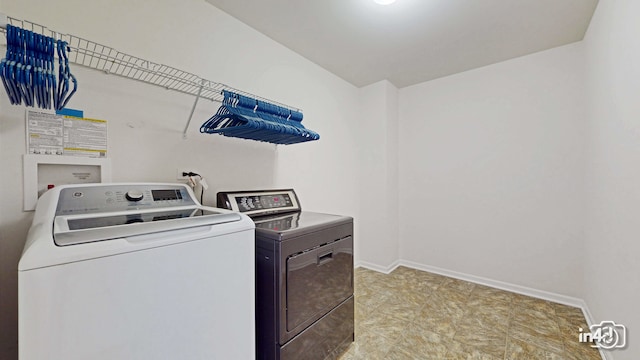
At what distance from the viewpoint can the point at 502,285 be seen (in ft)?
9.09

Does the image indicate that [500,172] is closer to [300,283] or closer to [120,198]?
[300,283]

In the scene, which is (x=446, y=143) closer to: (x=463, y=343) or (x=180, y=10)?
(x=463, y=343)

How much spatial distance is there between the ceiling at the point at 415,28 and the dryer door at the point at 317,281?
1743 mm

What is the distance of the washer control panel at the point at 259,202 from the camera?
5.60ft

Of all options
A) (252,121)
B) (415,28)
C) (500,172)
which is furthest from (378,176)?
(252,121)

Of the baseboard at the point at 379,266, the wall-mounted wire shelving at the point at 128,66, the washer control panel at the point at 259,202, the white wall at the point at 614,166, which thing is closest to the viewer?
the wall-mounted wire shelving at the point at 128,66

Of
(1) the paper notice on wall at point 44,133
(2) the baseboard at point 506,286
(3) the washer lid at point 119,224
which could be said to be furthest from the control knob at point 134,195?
(2) the baseboard at point 506,286

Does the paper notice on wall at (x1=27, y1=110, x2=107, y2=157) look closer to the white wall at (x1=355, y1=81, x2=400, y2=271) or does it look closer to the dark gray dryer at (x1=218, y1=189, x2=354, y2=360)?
the dark gray dryer at (x1=218, y1=189, x2=354, y2=360)

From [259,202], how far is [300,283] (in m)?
0.71

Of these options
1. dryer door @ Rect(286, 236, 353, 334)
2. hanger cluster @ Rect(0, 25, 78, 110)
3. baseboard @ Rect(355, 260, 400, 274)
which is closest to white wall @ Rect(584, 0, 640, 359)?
dryer door @ Rect(286, 236, 353, 334)

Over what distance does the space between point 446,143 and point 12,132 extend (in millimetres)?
3584

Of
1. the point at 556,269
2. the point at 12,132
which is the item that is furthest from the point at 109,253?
the point at 556,269

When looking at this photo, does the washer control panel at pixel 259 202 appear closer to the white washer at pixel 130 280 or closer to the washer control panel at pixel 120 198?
the washer control panel at pixel 120 198

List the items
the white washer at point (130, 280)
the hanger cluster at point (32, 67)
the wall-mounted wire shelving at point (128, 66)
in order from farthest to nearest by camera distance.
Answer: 1. the wall-mounted wire shelving at point (128, 66)
2. the hanger cluster at point (32, 67)
3. the white washer at point (130, 280)
